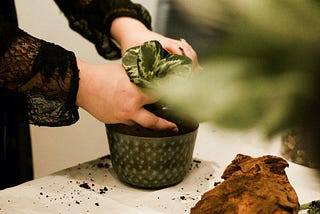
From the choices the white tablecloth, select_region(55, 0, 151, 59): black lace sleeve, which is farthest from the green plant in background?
select_region(55, 0, 151, 59): black lace sleeve

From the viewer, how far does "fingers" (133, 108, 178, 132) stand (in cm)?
84

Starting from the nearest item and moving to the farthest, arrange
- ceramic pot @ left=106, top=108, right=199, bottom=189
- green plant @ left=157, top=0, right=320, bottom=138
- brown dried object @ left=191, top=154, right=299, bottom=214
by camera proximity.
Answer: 1. green plant @ left=157, top=0, right=320, bottom=138
2. brown dried object @ left=191, top=154, right=299, bottom=214
3. ceramic pot @ left=106, top=108, right=199, bottom=189

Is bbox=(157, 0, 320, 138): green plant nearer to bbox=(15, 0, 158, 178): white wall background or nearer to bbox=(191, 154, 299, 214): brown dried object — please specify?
bbox=(191, 154, 299, 214): brown dried object

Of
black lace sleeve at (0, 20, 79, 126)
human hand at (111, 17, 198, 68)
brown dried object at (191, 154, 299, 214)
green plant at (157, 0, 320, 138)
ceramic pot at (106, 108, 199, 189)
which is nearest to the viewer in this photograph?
green plant at (157, 0, 320, 138)

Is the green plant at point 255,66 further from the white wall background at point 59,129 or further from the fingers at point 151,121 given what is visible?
the white wall background at point 59,129

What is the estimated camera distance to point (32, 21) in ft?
4.91

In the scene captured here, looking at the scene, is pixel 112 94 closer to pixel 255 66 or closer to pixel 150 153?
pixel 150 153

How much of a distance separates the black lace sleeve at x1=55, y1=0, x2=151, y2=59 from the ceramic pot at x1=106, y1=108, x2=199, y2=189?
9.9 inches

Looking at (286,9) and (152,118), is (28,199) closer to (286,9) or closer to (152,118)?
(152,118)

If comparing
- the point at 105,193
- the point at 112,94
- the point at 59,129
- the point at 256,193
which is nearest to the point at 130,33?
the point at 112,94

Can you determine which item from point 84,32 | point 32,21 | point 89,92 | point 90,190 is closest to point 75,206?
point 90,190

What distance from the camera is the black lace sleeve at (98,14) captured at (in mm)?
1035

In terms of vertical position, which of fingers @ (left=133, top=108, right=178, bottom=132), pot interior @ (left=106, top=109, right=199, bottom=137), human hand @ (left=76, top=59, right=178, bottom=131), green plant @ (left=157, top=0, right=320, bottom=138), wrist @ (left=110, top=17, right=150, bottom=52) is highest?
green plant @ (left=157, top=0, right=320, bottom=138)

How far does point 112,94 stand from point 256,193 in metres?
0.35
